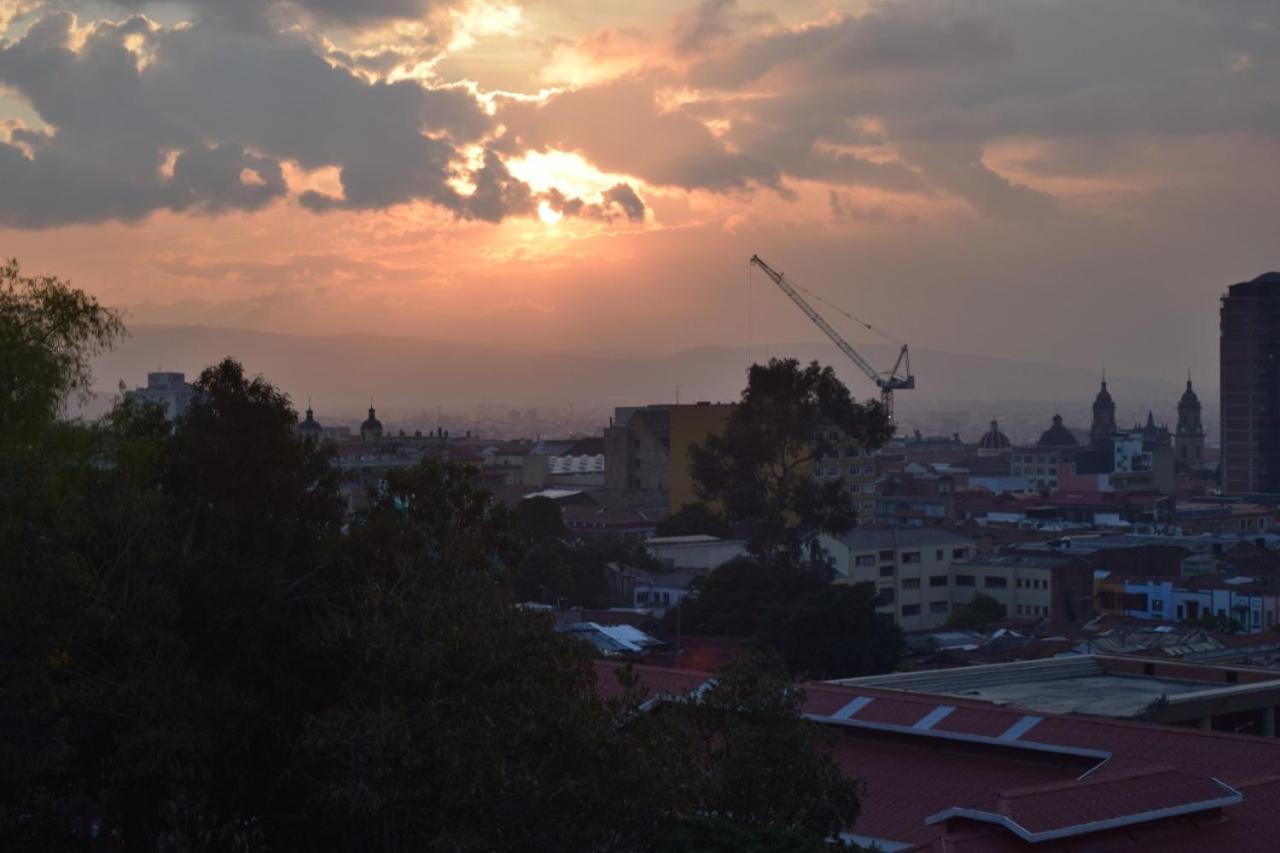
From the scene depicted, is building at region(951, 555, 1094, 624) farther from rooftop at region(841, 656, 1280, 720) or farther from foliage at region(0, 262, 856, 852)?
foliage at region(0, 262, 856, 852)

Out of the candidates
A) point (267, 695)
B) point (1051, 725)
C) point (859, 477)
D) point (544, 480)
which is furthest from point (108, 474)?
point (544, 480)

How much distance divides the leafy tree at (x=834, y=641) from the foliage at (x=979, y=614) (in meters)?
13.8

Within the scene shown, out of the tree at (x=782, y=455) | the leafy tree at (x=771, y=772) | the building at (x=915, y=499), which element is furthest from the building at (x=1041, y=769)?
the building at (x=915, y=499)

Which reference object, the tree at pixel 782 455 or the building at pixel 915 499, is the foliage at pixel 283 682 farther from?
the building at pixel 915 499

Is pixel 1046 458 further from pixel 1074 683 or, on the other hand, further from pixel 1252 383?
pixel 1074 683

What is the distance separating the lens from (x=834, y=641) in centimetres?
3534

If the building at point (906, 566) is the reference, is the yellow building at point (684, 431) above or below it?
above

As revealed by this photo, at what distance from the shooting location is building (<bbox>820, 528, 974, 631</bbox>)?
167ft

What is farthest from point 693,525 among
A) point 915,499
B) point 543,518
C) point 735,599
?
point 915,499

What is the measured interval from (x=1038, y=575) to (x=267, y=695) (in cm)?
4123

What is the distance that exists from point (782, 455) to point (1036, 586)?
11.4 metres

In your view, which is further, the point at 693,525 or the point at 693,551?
the point at 693,525

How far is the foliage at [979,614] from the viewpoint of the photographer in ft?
162

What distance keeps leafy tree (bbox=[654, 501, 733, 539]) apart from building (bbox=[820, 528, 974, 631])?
6.32 meters
